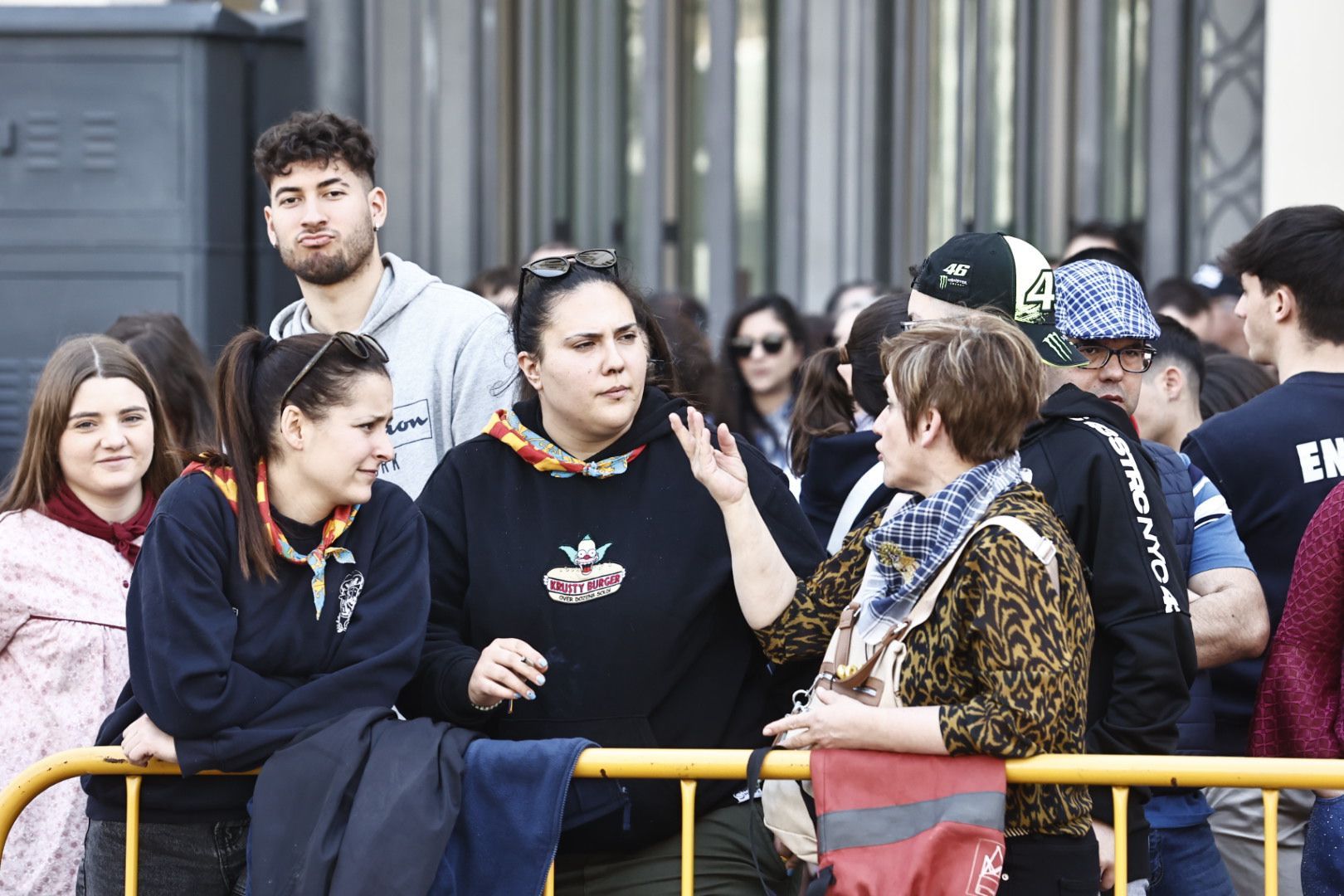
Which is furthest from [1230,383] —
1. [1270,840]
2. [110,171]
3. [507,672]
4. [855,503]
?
[110,171]

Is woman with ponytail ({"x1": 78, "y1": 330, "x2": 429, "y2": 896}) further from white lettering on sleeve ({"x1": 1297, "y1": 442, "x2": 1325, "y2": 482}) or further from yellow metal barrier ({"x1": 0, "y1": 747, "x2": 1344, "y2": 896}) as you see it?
white lettering on sleeve ({"x1": 1297, "y1": 442, "x2": 1325, "y2": 482})

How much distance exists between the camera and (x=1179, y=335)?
15.1ft

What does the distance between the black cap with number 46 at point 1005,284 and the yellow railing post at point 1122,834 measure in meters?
0.86

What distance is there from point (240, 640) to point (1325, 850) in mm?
2126

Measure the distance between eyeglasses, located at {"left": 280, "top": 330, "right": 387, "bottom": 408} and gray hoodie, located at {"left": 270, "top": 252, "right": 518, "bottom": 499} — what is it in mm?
820

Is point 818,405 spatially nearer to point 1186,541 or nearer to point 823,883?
point 1186,541

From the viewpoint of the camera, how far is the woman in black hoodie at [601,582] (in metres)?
3.37

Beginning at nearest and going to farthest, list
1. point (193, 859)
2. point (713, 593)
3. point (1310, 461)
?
1. point (193, 859)
2. point (713, 593)
3. point (1310, 461)

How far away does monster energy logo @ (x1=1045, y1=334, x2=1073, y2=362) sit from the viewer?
335 cm

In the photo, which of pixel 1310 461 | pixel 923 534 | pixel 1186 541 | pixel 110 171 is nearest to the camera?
pixel 923 534

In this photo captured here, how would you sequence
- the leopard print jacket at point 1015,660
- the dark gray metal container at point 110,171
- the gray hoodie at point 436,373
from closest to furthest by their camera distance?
1. the leopard print jacket at point 1015,660
2. the gray hoodie at point 436,373
3. the dark gray metal container at point 110,171

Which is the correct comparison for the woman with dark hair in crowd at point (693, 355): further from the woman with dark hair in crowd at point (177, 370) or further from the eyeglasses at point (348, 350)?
the woman with dark hair in crowd at point (177, 370)

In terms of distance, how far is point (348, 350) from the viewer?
11.3 ft

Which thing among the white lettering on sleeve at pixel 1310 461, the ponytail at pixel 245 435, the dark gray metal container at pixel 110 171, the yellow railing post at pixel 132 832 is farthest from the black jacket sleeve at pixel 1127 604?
the dark gray metal container at pixel 110 171
